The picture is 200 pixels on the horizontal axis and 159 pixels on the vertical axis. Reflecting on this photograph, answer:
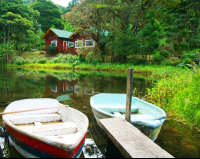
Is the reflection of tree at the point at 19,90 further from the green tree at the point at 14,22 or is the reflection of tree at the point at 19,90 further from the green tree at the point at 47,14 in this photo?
the green tree at the point at 47,14

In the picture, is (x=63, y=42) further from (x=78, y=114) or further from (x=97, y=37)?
(x=78, y=114)

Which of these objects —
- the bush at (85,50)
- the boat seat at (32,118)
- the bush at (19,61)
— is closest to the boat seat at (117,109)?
the boat seat at (32,118)

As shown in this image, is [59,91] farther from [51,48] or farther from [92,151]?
[51,48]

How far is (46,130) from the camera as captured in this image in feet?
9.88

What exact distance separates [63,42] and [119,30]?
1397cm

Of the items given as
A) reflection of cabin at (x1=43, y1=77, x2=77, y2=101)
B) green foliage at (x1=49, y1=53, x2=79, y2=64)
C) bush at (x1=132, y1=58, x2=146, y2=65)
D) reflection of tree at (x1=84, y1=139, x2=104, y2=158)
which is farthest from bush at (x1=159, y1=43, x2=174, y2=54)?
reflection of tree at (x1=84, y1=139, x2=104, y2=158)

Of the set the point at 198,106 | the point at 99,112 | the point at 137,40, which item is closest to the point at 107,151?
the point at 99,112

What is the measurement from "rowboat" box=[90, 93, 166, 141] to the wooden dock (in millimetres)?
174

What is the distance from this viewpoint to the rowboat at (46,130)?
230 centimetres

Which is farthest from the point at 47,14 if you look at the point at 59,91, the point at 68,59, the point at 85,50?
the point at 59,91

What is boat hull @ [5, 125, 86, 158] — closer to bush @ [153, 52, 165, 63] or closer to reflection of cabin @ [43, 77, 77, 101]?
reflection of cabin @ [43, 77, 77, 101]

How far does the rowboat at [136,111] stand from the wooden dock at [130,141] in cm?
17

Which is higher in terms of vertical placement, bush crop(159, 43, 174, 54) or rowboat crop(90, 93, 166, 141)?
bush crop(159, 43, 174, 54)

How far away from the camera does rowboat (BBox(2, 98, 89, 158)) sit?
2.30 meters
